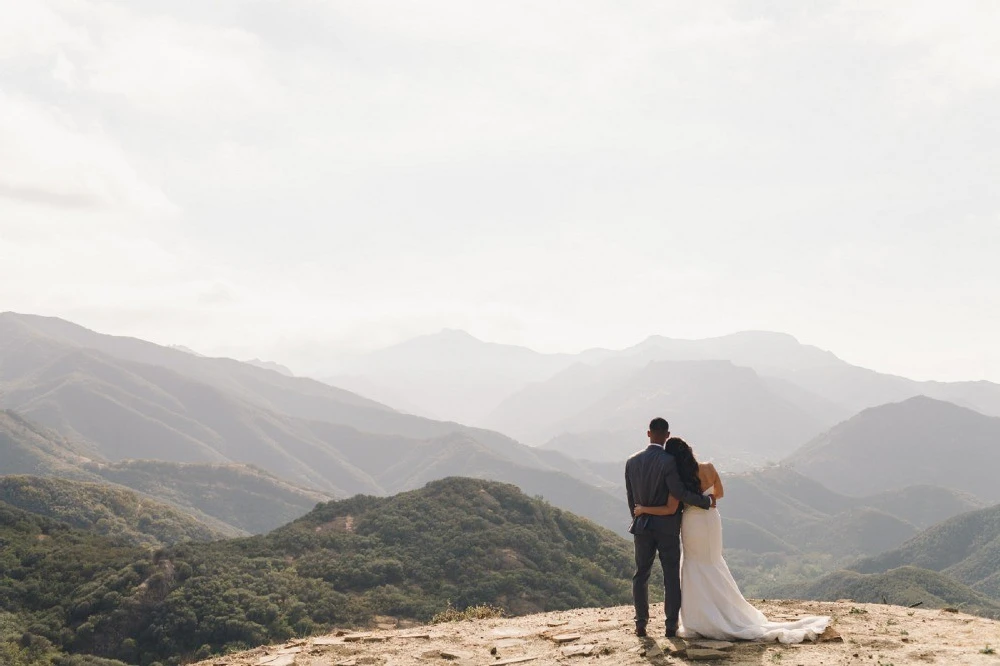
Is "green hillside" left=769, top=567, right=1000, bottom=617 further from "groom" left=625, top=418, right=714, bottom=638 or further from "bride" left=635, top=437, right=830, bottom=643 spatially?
"groom" left=625, top=418, right=714, bottom=638

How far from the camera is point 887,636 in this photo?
988 cm

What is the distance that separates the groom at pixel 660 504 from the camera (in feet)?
30.7

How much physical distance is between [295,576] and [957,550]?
456ft

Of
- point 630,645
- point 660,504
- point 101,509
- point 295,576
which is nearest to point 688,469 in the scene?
point 660,504

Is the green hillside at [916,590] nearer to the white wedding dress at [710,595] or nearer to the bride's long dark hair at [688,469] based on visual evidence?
the white wedding dress at [710,595]

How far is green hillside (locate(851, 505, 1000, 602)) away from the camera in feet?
387

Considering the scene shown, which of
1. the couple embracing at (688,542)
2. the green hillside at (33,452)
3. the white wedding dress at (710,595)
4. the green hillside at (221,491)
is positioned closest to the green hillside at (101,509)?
the green hillside at (221,491)

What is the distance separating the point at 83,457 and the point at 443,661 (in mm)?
163106

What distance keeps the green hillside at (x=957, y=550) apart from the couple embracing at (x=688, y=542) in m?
132

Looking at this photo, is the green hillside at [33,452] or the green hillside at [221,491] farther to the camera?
the green hillside at [221,491]

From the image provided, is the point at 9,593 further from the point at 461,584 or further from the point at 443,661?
the point at 443,661

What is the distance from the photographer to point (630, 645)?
952 cm

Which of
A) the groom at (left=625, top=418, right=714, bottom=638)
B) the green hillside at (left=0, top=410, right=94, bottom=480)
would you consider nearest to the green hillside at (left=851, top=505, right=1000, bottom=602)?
the groom at (left=625, top=418, right=714, bottom=638)

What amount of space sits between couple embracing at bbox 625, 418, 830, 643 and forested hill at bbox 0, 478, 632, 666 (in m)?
22.9
